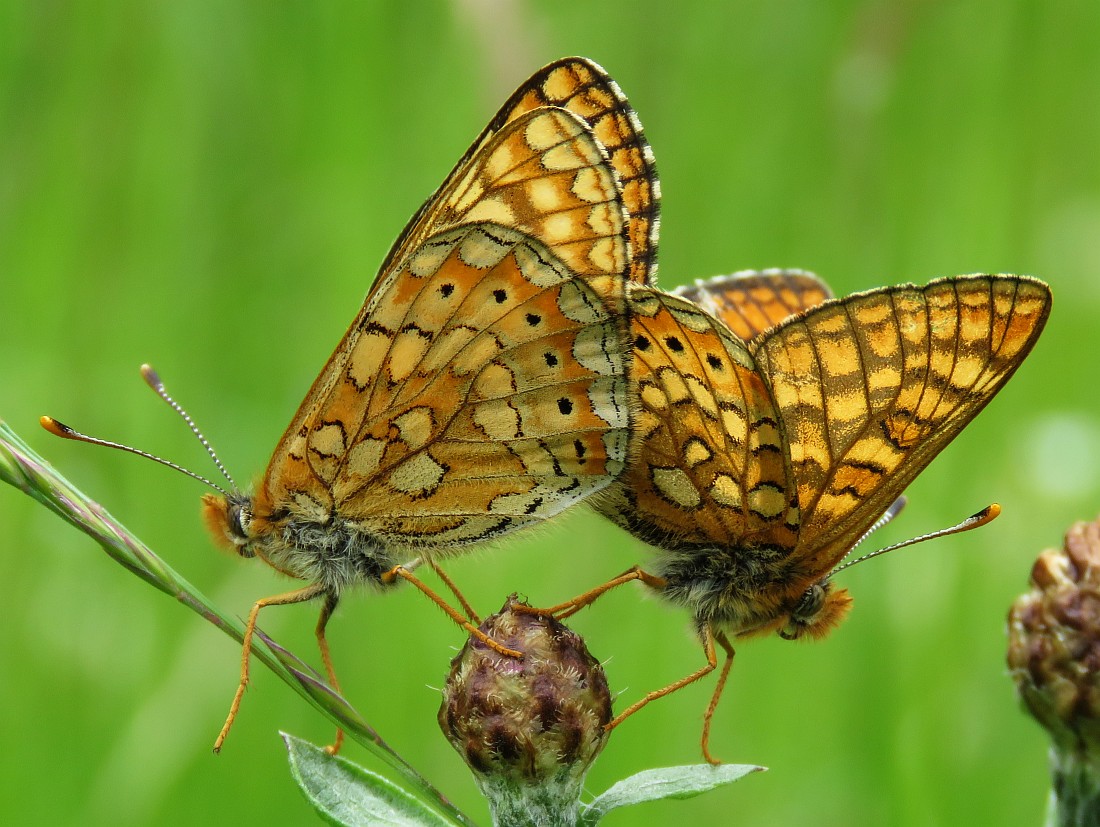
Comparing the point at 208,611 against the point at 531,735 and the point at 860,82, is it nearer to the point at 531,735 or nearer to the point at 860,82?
the point at 531,735

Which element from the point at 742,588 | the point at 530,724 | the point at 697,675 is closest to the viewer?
the point at 530,724

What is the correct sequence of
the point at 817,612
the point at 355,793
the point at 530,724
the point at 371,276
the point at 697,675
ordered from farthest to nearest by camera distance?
the point at 371,276 → the point at 817,612 → the point at 697,675 → the point at 530,724 → the point at 355,793

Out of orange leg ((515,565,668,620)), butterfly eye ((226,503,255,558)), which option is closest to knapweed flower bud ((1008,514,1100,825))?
orange leg ((515,565,668,620))

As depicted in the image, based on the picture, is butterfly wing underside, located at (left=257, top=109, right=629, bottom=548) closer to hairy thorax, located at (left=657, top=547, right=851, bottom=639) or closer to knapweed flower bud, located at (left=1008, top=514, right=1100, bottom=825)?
hairy thorax, located at (left=657, top=547, right=851, bottom=639)

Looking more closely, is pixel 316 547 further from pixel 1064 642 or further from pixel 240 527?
pixel 1064 642

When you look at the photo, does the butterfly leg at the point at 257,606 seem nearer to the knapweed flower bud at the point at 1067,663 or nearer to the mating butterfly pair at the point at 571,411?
the mating butterfly pair at the point at 571,411

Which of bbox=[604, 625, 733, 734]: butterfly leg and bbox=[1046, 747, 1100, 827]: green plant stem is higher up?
bbox=[604, 625, 733, 734]: butterfly leg

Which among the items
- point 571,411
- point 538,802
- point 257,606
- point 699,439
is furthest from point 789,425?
Result: point 257,606
